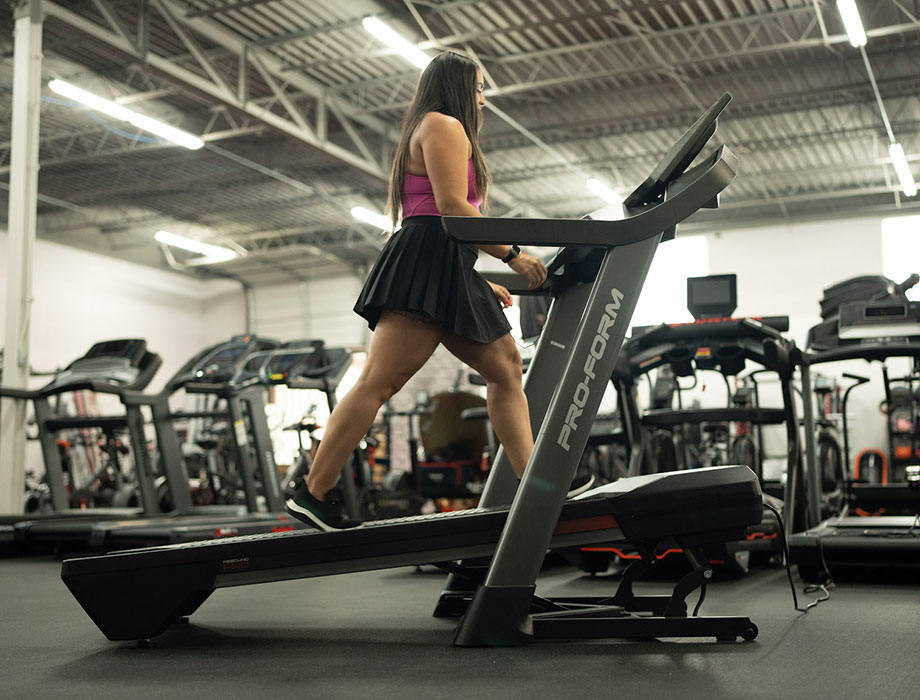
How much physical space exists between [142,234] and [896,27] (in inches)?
496

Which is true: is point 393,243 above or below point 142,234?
below

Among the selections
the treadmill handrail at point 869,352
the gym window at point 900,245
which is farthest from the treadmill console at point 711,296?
the gym window at point 900,245

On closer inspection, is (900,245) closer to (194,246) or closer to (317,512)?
(194,246)

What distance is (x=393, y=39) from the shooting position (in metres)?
8.35

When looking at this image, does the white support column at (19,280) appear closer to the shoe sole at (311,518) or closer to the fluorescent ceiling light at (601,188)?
the shoe sole at (311,518)

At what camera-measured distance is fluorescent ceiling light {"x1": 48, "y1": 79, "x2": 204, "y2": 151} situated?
882 cm

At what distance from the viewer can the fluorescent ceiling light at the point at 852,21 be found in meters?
7.46

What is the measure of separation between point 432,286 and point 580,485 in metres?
0.68

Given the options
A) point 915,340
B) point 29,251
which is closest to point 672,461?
point 915,340

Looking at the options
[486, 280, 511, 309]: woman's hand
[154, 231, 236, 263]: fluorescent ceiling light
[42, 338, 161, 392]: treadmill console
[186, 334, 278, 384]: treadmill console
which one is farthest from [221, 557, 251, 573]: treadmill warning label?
[154, 231, 236, 263]: fluorescent ceiling light

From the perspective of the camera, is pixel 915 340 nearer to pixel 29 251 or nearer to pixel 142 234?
pixel 29 251

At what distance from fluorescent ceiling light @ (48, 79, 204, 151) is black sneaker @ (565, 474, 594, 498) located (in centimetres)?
789

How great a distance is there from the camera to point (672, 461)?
172 inches

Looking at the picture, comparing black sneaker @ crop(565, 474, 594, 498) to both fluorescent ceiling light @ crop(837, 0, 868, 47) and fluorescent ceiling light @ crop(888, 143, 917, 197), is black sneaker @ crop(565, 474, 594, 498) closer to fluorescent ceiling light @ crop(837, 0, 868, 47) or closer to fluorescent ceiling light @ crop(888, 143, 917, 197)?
fluorescent ceiling light @ crop(837, 0, 868, 47)
